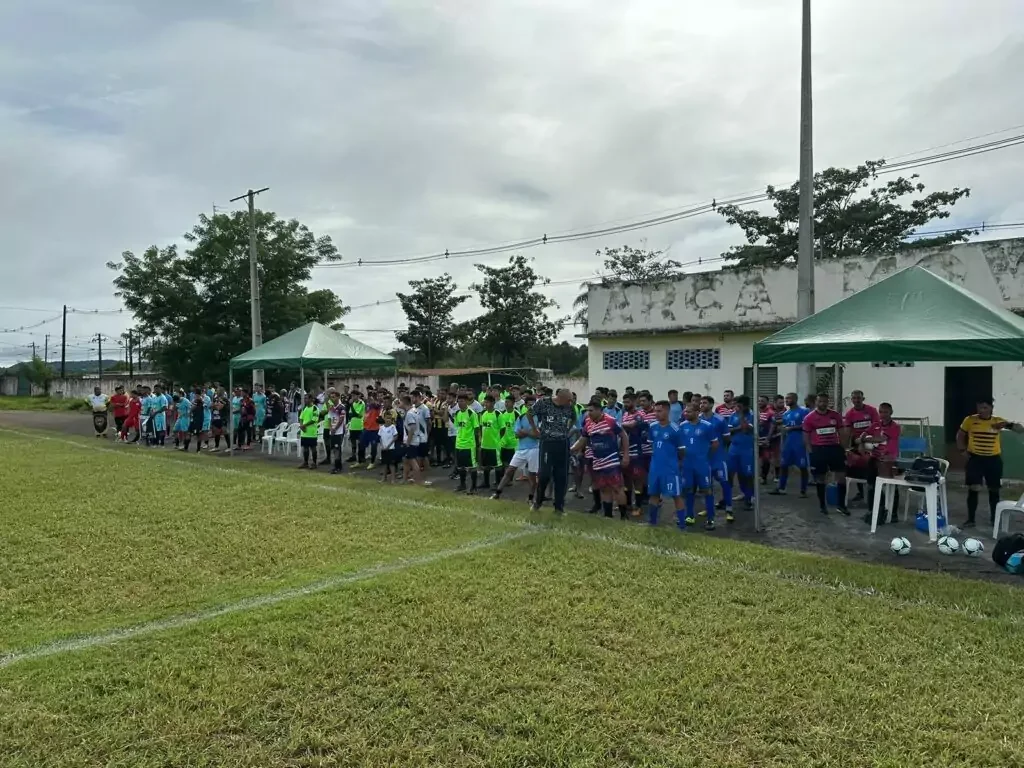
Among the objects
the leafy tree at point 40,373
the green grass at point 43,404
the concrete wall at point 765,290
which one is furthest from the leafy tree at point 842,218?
the leafy tree at point 40,373

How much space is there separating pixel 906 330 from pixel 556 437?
13.8 feet

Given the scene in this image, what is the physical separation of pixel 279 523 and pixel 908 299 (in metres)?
7.96

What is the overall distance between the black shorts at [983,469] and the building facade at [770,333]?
3043 mm

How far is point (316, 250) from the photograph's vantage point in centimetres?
3030

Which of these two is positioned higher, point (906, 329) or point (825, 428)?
point (906, 329)

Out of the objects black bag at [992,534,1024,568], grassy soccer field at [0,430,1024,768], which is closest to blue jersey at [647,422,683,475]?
grassy soccer field at [0,430,1024,768]

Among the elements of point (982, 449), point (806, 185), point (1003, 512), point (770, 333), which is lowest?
point (1003, 512)

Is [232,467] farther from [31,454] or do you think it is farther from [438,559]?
[438,559]

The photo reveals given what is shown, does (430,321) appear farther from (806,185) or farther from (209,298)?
(806,185)

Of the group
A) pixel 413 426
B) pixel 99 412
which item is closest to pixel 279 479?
pixel 413 426

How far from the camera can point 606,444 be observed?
9.49 m

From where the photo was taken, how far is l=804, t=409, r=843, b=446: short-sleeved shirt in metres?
9.79

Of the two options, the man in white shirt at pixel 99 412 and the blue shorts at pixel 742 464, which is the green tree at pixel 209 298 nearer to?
the man in white shirt at pixel 99 412

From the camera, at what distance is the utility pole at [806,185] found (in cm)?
1232
